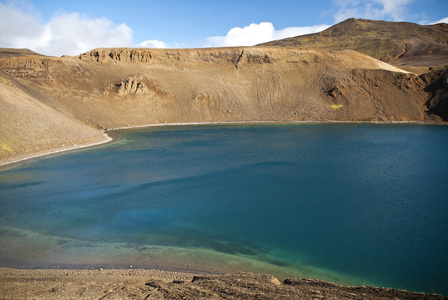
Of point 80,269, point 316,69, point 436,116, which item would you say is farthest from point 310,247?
point 316,69

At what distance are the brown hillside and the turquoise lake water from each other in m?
79.7

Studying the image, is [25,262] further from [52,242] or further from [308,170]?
[308,170]

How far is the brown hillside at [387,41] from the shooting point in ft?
322

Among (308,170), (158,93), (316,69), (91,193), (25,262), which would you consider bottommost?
(25,262)

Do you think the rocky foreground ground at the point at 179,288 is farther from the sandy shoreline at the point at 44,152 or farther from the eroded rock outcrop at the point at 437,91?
the eroded rock outcrop at the point at 437,91

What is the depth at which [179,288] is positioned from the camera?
8.73m

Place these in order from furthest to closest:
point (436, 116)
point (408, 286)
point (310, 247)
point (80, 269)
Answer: point (436, 116), point (310, 247), point (80, 269), point (408, 286)

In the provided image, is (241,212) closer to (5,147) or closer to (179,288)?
(179,288)

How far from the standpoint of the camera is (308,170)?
85.7ft

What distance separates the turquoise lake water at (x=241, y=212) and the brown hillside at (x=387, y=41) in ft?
261

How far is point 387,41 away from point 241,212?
121 metres

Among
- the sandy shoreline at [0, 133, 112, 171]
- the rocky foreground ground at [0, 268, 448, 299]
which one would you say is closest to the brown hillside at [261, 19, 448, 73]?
the sandy shoreline at [0, 133, 112, 171]

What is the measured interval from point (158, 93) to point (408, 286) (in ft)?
199

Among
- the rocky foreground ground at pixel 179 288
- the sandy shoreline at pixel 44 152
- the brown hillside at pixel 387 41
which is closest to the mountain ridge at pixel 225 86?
the sandy shoreline at pixel 44 152
